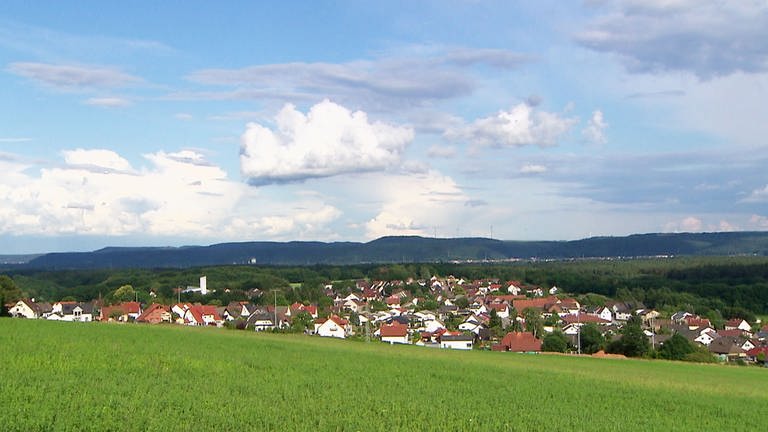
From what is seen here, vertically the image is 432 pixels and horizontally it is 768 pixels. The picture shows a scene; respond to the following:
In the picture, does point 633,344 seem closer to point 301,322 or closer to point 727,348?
point 727,348

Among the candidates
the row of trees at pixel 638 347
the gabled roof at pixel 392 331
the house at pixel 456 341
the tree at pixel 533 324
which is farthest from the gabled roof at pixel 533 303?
the row of trees at pixel 638 347

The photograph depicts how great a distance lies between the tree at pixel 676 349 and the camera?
57906 millimetres

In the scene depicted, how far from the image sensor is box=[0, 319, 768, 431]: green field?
16.7m

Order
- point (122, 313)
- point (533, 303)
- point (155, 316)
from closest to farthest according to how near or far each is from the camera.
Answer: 1. point (155, 316)
2. point (122, 313)
3. point (533, 303)

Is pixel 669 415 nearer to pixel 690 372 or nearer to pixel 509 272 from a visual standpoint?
Answer: pixel 690 372

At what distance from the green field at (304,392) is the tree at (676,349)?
2243 centimetres

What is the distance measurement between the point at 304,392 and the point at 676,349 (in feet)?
148

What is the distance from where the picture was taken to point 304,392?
21.2m

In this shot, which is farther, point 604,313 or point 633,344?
point 604,313

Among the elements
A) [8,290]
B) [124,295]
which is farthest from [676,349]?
[124,295]

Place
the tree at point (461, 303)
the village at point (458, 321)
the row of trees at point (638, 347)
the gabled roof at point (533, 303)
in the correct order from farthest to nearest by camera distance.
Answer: the tree at point (461, 303) < the gabled roof at point (533, 303) < the village at point (458, 321) < the row of trees at point (638, 347)

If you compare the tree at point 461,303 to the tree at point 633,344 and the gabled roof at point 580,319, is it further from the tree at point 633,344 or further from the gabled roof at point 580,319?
the tree at point 633,344

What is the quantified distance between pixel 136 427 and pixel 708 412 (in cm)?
1738

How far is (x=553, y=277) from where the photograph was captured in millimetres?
177500
